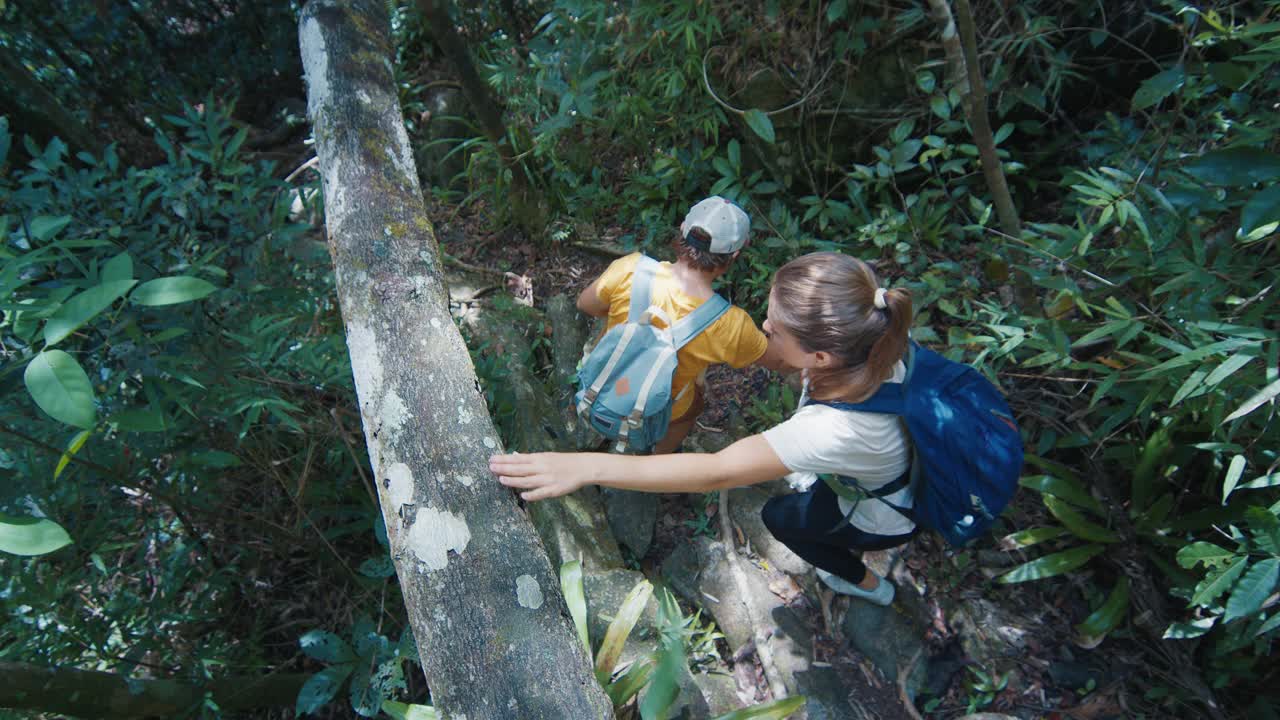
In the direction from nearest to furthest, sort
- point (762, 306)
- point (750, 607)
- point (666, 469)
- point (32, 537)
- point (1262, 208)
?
point (32, 537)
point (1262, 208)
point (666, 469)
point (750, 607)
point (762, 306)

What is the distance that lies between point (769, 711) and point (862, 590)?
3.00 ft

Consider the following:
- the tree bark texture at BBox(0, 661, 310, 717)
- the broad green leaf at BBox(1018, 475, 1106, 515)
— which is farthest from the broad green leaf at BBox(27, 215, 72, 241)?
the broad green leaf at BBox(1018, 475, 1106, 515)

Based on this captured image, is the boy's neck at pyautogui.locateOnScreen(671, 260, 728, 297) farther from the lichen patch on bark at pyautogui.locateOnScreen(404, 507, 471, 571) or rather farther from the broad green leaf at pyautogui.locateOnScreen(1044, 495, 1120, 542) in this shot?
the broad green leaf at pyautogui.locateOnScreen(1044, 495, 1120, 542)

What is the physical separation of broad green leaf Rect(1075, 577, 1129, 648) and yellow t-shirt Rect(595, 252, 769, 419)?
1.75 m

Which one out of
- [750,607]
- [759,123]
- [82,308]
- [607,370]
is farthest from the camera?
[759,123]

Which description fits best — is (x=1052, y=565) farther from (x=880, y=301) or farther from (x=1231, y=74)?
(x=1231, y=74)

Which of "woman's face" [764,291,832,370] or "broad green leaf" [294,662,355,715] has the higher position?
"woman's face" [764,291,832,370]

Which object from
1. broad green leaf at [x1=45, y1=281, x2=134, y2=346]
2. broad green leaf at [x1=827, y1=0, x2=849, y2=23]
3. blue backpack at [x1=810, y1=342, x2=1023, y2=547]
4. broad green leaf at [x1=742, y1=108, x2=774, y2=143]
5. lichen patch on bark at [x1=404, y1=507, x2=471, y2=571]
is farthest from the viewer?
broad green leaf at [x1=742, y1=108, x2=774, y2=143]

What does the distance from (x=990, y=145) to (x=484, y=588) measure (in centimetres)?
273

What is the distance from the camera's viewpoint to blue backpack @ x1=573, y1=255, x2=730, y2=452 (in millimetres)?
2490

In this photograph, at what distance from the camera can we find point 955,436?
1897 mm

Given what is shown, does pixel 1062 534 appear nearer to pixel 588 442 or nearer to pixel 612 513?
pixel 612 513

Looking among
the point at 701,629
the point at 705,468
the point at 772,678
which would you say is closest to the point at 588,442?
the point at 701,629

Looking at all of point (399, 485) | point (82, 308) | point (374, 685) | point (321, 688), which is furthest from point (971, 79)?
point (321, 688)
